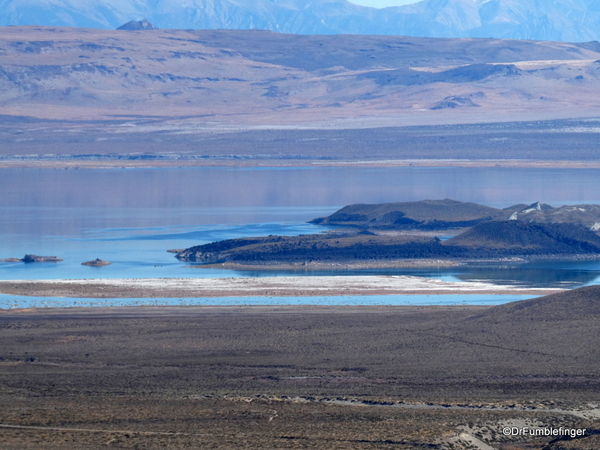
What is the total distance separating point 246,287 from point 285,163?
2211 inches

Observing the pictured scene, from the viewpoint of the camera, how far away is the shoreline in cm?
7738

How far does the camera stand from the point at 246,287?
79.7 ft

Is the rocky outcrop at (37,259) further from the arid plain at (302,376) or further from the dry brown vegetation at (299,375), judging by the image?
the dry brown vegetation at (299,375)

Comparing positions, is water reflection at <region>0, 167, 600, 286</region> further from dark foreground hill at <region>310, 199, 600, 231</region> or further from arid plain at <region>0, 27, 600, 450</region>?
arid plain at <region>0, 27, 600, 450</region>

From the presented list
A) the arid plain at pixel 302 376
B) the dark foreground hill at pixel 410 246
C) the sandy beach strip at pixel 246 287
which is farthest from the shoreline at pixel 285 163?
the arid plain at pixel 302 376

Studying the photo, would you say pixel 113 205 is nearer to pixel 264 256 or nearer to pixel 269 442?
pixel 264 256

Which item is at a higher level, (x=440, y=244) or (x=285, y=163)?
(x=285, y=163)

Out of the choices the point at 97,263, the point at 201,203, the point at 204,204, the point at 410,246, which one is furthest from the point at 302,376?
the point at 201,203

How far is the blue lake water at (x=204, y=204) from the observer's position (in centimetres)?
2767

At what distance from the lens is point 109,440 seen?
37.4 ft

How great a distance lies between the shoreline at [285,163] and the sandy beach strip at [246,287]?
52343 millimetres

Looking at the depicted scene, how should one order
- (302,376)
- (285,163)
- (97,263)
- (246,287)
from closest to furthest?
(302,376) → (246,287) → (97,263) → (285,163)

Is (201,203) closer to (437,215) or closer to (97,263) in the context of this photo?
(437,215)

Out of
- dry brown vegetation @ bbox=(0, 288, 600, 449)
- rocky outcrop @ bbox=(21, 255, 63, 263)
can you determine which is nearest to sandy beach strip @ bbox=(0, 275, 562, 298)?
dry brown vegetation @ bbox=(0, 288, 600, 449)
